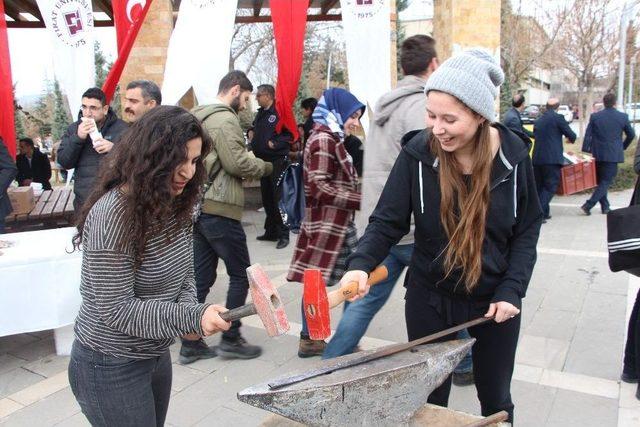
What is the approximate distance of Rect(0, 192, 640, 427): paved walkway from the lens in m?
2.93

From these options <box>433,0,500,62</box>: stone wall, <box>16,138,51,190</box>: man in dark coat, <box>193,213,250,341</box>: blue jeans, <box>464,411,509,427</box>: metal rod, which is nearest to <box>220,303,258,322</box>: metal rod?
<box>464,411,509,427</box>: metal rod

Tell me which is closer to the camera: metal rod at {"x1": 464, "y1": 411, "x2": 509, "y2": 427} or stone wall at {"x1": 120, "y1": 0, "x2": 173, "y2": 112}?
metal rod at {"x1": 464, "y1": 411, "x2": 509, "y2": 427}

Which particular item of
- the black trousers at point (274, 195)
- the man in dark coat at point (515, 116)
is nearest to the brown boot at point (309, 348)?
the black trousers at point (274, 195)

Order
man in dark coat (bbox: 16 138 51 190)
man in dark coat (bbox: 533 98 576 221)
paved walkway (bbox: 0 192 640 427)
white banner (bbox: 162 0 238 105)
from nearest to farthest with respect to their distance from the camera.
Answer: paved walkway (bbox: 0 192 640 427) < white banner (bbox: 162 0 238 105) < man in dark coat (bbox: 533 98 576 221) < man in dark coat (bbox: 16 138 51 190)

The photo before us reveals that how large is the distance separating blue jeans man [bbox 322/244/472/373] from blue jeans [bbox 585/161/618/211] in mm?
5689

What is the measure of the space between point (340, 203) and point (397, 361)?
1631 mm

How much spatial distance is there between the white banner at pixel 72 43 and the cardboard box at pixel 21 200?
3.34 ft

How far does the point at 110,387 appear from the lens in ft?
5.35

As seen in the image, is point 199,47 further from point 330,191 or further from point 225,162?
point 330,191

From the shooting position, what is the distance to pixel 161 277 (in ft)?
5.45

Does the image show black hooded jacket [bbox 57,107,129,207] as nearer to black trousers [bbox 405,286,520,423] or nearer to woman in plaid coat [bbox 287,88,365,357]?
woman in plaid coat [bbox 287,88,365,357]

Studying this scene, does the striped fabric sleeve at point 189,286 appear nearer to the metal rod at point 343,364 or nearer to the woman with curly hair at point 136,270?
the woman with curly hair at point 136,270

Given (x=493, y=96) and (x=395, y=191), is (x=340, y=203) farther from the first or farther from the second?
(x=493, y=96)

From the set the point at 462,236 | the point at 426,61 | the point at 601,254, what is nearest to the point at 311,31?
the point at 601,254
